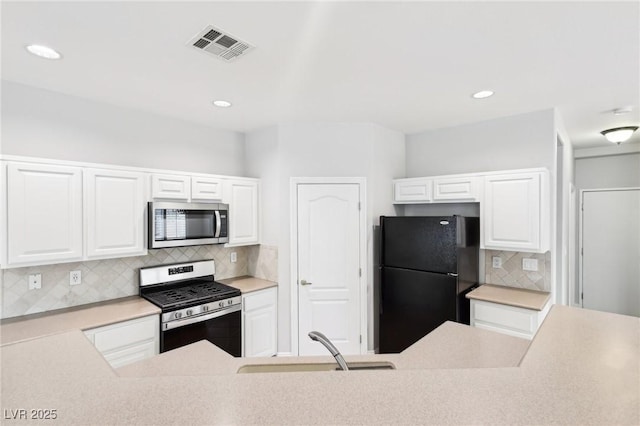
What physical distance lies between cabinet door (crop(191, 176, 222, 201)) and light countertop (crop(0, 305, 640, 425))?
2168 mm

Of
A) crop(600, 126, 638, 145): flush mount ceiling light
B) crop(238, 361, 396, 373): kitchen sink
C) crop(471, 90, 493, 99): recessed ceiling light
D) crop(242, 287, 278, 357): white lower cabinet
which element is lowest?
crop(242, 287, 278, 357): white lower cabinet

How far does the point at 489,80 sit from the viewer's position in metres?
2.39

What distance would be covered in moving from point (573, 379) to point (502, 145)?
9.59ft

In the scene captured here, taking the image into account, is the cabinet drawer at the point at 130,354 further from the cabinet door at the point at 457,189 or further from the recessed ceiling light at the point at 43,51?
the cabinet door at the point at 457,189

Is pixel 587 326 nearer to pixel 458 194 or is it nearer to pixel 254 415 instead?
pixel 254 415

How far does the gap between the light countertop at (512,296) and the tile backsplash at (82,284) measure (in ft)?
9.29

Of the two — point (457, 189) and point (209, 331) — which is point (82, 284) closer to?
point (209, 331)

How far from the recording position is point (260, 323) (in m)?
3.40

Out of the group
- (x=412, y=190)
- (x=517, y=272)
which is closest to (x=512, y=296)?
(x=517, y=272)

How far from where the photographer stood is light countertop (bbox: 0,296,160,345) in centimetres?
213

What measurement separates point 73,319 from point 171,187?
127 cm

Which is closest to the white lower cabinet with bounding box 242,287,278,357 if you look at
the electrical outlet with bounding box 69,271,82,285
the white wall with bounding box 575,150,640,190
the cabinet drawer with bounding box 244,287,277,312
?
the cabinet drawer with bounding box 244,287,277,312

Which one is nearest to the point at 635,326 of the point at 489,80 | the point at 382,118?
the point at 489,80

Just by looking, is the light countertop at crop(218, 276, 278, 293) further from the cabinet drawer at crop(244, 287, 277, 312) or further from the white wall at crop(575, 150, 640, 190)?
Answer: the white wall at crop(575, 150, 640, 190)
